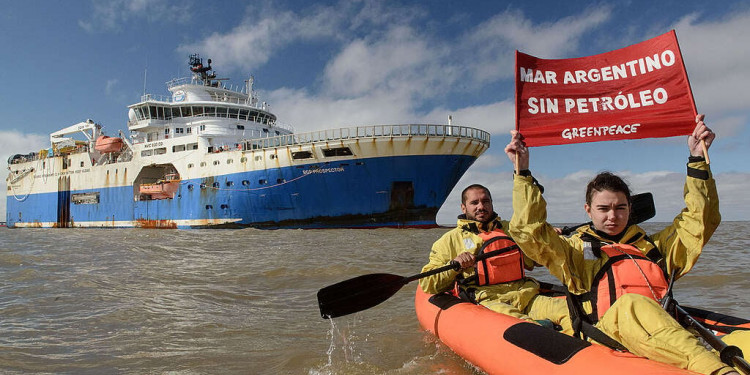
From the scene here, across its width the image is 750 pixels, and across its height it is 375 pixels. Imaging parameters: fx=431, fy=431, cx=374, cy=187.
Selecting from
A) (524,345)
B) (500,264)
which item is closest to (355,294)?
(500,264)

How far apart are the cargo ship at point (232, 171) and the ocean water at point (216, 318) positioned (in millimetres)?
10313

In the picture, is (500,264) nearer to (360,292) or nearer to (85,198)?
(360,292)

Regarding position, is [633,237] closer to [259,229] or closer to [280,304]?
[280,304]

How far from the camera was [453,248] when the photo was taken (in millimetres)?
4098

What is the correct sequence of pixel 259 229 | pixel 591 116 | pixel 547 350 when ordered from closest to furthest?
1. pixel 547 350
2. pixel 591 116
3. pixel 259 229

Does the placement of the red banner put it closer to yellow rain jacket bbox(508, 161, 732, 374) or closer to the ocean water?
yellow rain jacket bbox(508, 161, 732, 374)

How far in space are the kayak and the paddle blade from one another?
502mm

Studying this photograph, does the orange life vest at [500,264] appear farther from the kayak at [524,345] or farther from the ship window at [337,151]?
the ship window at [337,151]

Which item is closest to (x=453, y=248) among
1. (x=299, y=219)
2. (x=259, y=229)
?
(x=299, y=219)

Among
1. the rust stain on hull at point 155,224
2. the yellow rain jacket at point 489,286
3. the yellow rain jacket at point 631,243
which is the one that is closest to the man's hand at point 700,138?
the yellow rain jacket at point 631,243

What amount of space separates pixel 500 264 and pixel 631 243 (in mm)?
1344

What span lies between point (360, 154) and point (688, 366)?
17905 millimetres

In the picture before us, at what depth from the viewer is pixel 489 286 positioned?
391 centimetres

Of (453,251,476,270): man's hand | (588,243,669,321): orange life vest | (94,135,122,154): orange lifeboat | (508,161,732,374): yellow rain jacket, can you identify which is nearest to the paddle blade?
(453,251,476,270): man's hand
